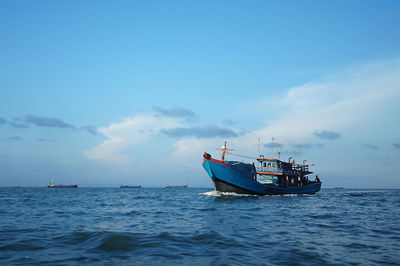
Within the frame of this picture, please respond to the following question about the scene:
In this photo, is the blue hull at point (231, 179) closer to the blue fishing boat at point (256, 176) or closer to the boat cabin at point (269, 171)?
the blue fishing boat at point (256, 176)

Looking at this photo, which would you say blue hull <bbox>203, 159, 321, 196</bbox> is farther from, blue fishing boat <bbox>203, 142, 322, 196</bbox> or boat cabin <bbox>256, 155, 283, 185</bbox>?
boat cabin <bbox>256, 155, 283, 185</bbox>

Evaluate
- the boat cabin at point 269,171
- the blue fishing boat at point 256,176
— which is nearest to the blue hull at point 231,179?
the blue fishing boat at point 256,176

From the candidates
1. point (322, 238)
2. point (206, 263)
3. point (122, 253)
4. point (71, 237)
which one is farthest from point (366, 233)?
point (71, 237)

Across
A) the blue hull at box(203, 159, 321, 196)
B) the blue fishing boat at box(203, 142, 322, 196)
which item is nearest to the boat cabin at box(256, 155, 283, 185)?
the blue fishing boat at box(203, 142, 322, 196)

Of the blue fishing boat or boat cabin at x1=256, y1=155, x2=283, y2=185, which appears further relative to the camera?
boat cabin at x1=256, y1=155, x2=283, y2=185

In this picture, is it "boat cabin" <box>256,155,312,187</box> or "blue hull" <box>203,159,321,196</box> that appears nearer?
"blue hull" <box>203,159,321,196</box>

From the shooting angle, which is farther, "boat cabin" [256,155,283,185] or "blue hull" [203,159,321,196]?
"boat cabin" [256,155,283,185]

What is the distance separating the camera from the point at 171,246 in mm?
8781

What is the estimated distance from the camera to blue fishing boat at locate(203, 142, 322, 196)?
35.5 m

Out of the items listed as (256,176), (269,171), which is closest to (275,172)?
(269,171)

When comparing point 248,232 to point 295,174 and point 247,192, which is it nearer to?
point 247,192

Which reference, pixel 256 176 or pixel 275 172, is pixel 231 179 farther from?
pixel 275 172

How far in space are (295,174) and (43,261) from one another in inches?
1784

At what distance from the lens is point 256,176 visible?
38562mm
